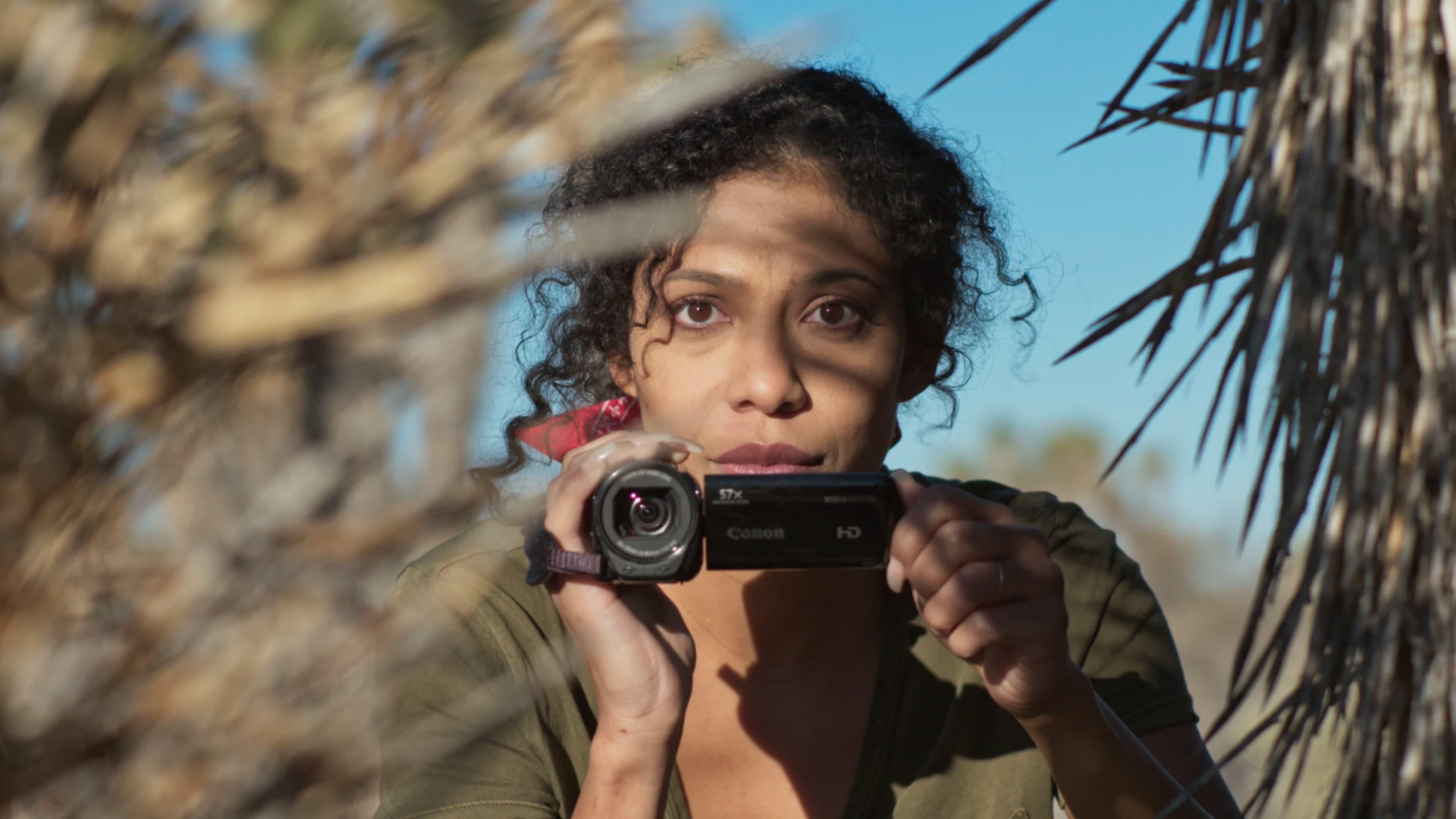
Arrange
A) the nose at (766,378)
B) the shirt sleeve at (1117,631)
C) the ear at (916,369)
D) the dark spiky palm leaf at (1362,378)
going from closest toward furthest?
the dark spiky palm leaf at (1362,378)
the nose at (766,378)
the shirt sleeve at (1117,631)
the ear at (916,369)

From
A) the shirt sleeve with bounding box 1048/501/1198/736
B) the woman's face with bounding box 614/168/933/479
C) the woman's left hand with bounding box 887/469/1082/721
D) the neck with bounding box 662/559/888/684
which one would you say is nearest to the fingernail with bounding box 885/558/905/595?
the woman's left hand with bounding box 887/469/1082/721

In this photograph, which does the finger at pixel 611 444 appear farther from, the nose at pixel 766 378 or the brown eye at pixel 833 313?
the brown eye at pixel 833 313

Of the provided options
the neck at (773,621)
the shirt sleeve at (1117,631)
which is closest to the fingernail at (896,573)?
the neck at (773,621)

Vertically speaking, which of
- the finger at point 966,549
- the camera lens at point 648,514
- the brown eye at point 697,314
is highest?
the brown eye at point 697,314

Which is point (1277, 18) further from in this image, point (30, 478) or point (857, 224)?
point (30, 478)

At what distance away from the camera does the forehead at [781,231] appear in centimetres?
138

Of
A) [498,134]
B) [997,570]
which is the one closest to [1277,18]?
[997,570]

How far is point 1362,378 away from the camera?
30.1 inches

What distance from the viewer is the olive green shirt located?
1.40 m

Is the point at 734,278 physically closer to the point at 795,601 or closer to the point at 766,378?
the point at 766,378

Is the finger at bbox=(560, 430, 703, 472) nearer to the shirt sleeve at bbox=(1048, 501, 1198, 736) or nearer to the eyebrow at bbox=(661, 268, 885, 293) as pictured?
the eyebrow at bbox=(661, 268, 885, 293)

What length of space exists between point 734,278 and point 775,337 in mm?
→ 80

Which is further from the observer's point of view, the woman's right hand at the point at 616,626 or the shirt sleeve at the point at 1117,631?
the shirt sleeve at the point at 1117,631

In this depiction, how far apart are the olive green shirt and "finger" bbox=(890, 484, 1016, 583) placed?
35 centimetres
